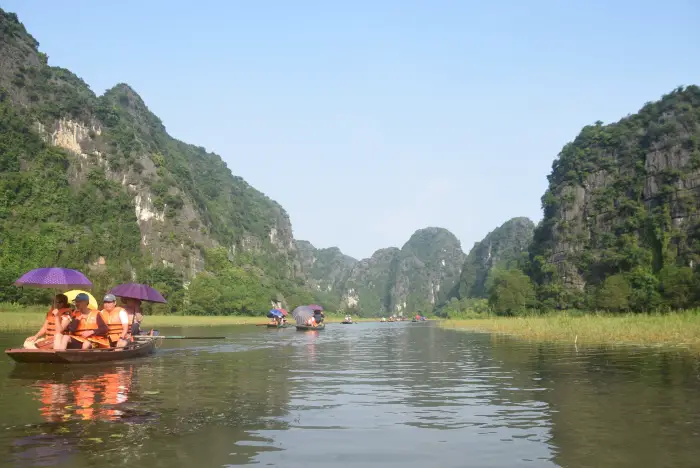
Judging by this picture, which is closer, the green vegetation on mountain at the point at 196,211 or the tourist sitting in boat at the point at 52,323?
the tourist sitting in boat at the point at 52,323

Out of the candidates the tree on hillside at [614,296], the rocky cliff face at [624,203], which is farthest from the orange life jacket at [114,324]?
the rocky cliff face at [624,203]

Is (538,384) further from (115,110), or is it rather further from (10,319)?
(115,110)

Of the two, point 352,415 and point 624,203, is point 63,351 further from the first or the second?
point 624,203

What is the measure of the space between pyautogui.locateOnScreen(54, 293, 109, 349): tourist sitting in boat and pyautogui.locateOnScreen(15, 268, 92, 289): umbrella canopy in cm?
115

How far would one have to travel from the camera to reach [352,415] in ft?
31.8


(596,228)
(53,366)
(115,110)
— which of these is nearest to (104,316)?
(53,366)

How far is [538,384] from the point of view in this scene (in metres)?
13.3

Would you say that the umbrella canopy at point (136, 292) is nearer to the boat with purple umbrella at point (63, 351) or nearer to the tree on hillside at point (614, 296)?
the boat with purple umbrella at point (63, 351)

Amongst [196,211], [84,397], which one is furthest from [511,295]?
[84,397]

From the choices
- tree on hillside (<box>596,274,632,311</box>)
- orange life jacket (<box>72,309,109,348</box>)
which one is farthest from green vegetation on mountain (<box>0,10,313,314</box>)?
tree on hillside (<box>596,274,632,311</box>)

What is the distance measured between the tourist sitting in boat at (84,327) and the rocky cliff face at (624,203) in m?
73.4

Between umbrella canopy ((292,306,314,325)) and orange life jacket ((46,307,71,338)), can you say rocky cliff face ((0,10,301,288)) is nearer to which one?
umbrella canopy ((292,306,314,325))

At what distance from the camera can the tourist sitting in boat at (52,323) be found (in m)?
15.7

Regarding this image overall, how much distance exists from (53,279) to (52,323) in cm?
210
